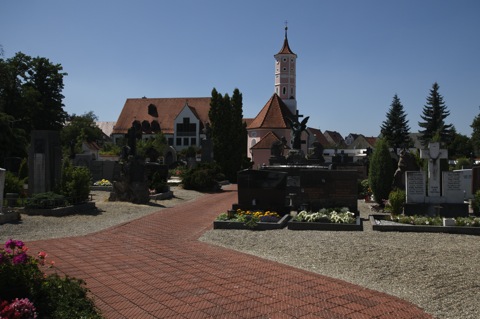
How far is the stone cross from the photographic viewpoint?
14055 millimetres

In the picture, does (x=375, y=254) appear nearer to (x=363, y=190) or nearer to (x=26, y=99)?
(x=363, y=190)

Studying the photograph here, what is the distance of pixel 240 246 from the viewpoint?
33.1ft

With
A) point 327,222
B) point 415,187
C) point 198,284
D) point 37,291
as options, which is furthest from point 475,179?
point 37,291

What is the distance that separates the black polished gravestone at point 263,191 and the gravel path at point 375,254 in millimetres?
Answer: 2224

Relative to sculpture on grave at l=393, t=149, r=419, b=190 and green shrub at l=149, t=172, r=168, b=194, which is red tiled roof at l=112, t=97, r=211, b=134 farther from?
sculpture on grave at l=393, t=149, r=419, b=190

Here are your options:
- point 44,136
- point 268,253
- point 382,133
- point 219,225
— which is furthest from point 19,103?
point 382,133

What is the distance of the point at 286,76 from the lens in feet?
211

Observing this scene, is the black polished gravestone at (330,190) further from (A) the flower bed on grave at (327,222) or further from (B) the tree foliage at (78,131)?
(B) the tree foliage at (78,131)

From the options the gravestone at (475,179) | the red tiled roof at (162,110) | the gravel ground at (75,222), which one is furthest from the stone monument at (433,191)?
the red tiled roof at (162,110)

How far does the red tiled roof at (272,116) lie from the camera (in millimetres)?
54000

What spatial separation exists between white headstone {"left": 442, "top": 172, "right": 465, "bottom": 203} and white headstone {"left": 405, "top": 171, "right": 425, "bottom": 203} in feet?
2.14

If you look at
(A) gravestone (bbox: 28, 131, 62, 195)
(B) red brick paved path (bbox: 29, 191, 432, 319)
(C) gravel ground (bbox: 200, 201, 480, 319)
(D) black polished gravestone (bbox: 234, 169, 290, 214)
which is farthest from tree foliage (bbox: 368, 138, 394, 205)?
(A) gravestone (bbox: 28, 131, 62, 195)

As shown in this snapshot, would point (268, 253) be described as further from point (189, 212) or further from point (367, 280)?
point (189, 212)

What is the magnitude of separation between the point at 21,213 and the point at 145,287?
936cm
